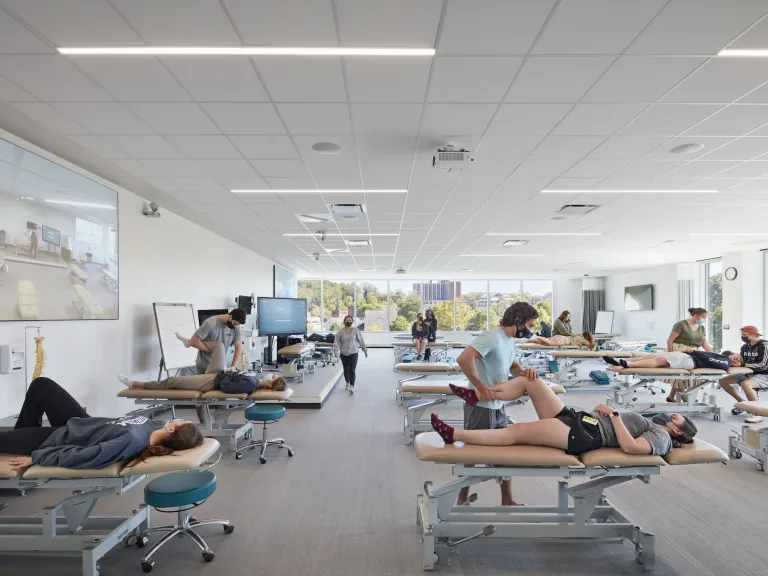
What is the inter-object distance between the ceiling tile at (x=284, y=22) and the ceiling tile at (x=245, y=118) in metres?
0.78

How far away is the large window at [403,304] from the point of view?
1821 cm

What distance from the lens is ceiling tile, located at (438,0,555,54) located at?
2.07 metres

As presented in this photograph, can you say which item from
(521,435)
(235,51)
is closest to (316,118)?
(235,51)

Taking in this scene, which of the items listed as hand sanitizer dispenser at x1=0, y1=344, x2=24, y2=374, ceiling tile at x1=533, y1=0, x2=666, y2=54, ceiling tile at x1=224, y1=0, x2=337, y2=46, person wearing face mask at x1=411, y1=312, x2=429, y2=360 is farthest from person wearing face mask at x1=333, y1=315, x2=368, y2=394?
ceiling tile at x1=533, y1=0, x2=666, y2=54

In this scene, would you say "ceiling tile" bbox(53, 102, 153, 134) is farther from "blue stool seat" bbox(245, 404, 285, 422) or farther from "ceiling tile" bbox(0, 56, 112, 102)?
"blue stool seat" bbox(245, 404, 285, 422)

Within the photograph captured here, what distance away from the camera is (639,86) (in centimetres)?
280

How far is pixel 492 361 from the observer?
2.84 meters

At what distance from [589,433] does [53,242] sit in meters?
4.58

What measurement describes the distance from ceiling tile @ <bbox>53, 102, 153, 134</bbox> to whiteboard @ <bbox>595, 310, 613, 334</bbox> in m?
15.9

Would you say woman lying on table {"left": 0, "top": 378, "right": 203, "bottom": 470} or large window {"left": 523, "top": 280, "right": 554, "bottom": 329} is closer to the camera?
woman lying on table {"left": 0, "top": 378, "right": 203, "bottom": 470}

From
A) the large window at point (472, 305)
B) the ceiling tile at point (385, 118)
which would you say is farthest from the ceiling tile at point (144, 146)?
the large window at point (472, 305)

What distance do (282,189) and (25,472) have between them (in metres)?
3.57

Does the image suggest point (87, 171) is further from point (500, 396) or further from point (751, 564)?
point (751, 564)

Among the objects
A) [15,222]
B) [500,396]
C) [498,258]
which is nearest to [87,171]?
[15,222]
